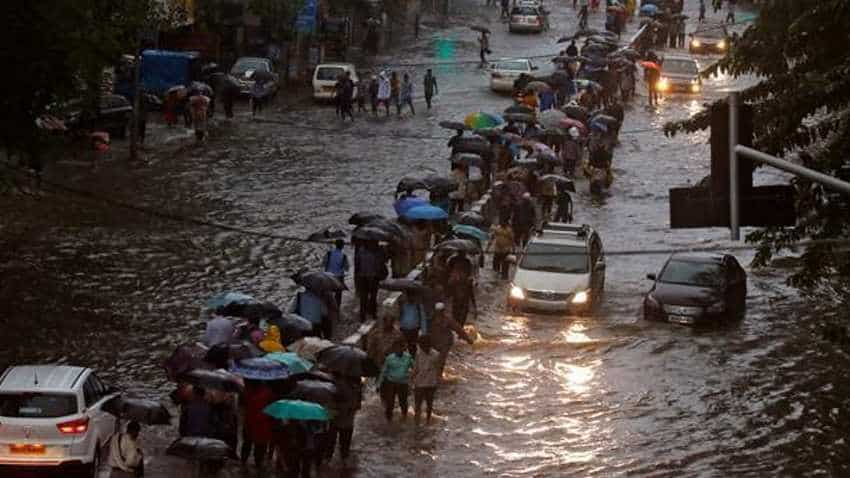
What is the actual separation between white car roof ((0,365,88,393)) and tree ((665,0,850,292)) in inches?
375

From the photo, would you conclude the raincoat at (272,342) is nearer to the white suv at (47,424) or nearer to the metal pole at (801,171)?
the white suv at (47,424)

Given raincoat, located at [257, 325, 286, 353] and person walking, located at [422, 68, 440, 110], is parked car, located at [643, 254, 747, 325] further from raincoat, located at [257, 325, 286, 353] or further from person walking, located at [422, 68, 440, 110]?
person walking, located at [422, 68, 440, 110]

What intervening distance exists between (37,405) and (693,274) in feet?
53.3

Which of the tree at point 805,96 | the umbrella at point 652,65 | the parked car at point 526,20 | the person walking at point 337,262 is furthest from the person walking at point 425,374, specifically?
the parked car at point 526,20

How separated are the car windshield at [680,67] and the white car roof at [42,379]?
46.6 meters

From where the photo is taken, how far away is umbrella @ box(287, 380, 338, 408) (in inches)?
830

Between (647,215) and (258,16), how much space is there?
80.6 ft

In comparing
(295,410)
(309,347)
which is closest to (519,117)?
(309,347)

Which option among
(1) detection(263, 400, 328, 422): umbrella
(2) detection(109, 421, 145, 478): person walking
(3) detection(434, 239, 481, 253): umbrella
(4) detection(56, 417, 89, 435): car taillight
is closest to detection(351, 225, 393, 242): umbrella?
(3) detection(434, 239, 481, 253): umbrella

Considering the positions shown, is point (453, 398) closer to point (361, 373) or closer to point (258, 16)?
point (361, 373)

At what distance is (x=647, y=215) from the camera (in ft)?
145

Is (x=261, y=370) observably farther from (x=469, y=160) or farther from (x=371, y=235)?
(x=469, y=160)

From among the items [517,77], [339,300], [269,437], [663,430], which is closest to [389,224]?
[339,300]

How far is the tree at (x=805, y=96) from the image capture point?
23516mm
